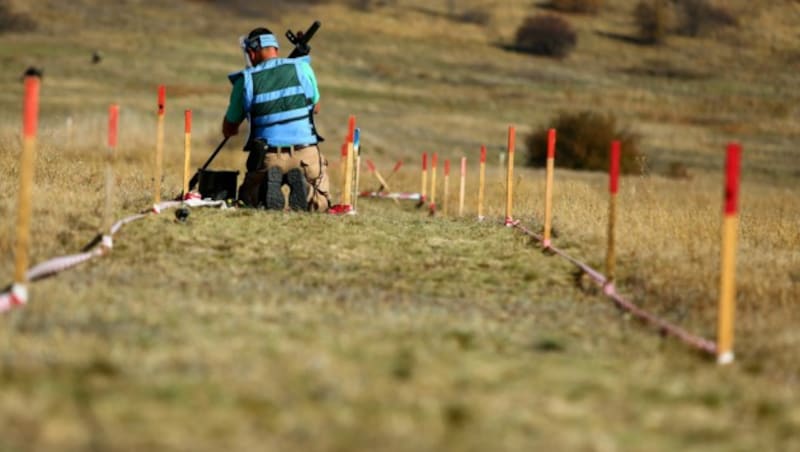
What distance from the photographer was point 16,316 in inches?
299

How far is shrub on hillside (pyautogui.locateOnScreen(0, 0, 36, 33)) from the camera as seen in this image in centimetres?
7512

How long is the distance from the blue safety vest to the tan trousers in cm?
12

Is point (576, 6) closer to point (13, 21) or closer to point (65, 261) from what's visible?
point (13, 21)

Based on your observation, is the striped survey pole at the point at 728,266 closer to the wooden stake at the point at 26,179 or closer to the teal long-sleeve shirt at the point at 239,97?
the wooden stake at the point at 26,179

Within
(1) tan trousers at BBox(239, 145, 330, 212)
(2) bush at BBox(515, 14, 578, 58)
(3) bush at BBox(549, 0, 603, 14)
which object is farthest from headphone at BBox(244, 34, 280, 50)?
(3) bush at BBox(549, 0, 603, 14)

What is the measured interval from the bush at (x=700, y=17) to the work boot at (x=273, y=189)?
8289cm

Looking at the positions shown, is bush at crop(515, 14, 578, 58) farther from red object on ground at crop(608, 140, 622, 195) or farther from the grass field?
red object on ground at crop(608, 140, 622, 195)

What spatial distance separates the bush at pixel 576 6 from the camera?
101375 millimetres

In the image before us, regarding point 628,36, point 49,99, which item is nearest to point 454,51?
point 628,36

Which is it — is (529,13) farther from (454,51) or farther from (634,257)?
(634,257)

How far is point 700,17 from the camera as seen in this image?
95688 millimetres

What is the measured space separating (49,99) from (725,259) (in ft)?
154

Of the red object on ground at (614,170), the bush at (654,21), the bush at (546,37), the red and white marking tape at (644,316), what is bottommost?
the red and white marking tape at (644,316)

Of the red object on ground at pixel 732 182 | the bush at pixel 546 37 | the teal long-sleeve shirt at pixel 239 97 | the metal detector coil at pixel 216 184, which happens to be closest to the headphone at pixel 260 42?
the teal long-sleeve shirt at pixel 239 97
